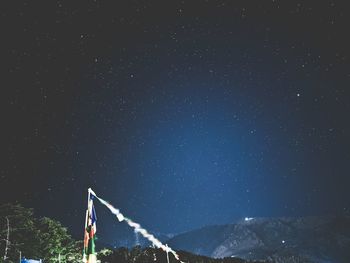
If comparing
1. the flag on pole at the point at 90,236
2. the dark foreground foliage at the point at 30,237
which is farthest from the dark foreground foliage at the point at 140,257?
the flag on pole at the point at 90,236

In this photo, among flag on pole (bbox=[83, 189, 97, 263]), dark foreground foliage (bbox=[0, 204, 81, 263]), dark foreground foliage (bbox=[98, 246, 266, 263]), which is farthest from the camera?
dark foreground foliage (bbox=[98, 246, 266, 263])

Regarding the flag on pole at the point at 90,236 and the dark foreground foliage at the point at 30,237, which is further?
the dark foreground foliage at the point at 30,237

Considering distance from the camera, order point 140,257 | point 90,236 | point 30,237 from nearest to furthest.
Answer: point 90,236, point 30,237, point 140,257

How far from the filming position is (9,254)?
37.3 meters

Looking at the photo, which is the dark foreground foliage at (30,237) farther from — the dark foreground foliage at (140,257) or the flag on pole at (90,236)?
the flag on pole at (90,236)

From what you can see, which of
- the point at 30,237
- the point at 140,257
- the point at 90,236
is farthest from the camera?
the point at 140,257

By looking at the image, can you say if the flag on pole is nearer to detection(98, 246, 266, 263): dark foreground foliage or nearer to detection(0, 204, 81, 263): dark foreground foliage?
detection(0, 204, 81, 263): dark foreground foliage

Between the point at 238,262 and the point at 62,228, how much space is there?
322ft

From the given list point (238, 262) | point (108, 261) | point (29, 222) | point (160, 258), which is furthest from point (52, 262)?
point (238, 262)

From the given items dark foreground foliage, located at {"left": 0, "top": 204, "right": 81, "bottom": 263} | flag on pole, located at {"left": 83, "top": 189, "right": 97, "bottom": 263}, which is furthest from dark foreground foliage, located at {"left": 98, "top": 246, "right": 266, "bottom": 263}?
flag on pole, located at {"left": 83, "top": 189, "right": 97, "bottom": 263}

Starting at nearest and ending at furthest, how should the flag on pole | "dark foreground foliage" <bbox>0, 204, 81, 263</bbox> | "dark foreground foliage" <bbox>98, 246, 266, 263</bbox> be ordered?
the flag on pole < "dark foreground foliage" <bbox>0, 204, 81, 263</bbox> < "dark foreground foliage" <bbox>98, 246, 266, 263</bbox>

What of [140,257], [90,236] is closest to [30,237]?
[90,236]

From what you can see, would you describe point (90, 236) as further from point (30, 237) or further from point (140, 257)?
point (140, 257)

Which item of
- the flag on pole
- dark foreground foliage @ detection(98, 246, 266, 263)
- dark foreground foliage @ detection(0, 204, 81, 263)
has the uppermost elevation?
dark foreground foliage @ detection(98, 246, 266, 263)
